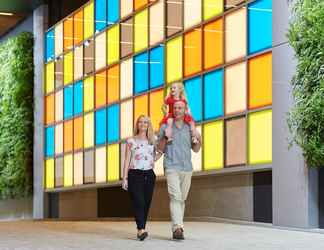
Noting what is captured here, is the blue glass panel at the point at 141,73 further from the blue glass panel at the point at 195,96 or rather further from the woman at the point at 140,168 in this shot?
the woman at the point at 140,168

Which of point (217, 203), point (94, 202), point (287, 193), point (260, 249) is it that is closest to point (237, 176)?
point (217, 203)

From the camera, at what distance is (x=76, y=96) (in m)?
24.3

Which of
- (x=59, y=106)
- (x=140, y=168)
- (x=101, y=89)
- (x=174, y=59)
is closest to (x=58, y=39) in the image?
(x=59, y=106)

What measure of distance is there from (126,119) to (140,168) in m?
10.0

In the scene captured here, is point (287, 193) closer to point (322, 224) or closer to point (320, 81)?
point (322, 224)

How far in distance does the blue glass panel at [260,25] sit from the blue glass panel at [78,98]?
1011cm

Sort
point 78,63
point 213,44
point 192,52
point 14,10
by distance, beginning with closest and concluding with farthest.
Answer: point 213,44 < point 192,52 < point 78,63 < point 14,10

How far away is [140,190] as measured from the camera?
1051 centimetres

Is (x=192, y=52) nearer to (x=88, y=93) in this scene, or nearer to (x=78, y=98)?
(x=88, y=93)

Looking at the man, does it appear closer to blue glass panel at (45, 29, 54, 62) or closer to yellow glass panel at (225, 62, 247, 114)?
yellow glass panel at (225, 62, 247, 114)

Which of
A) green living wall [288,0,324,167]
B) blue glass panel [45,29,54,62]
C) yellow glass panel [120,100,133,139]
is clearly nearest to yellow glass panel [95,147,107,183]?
yellow glass panel [120,100,133,139]

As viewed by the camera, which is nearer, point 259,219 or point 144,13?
point 259,219

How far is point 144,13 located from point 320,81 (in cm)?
857

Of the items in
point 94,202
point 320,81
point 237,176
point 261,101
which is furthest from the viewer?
point 94,202
